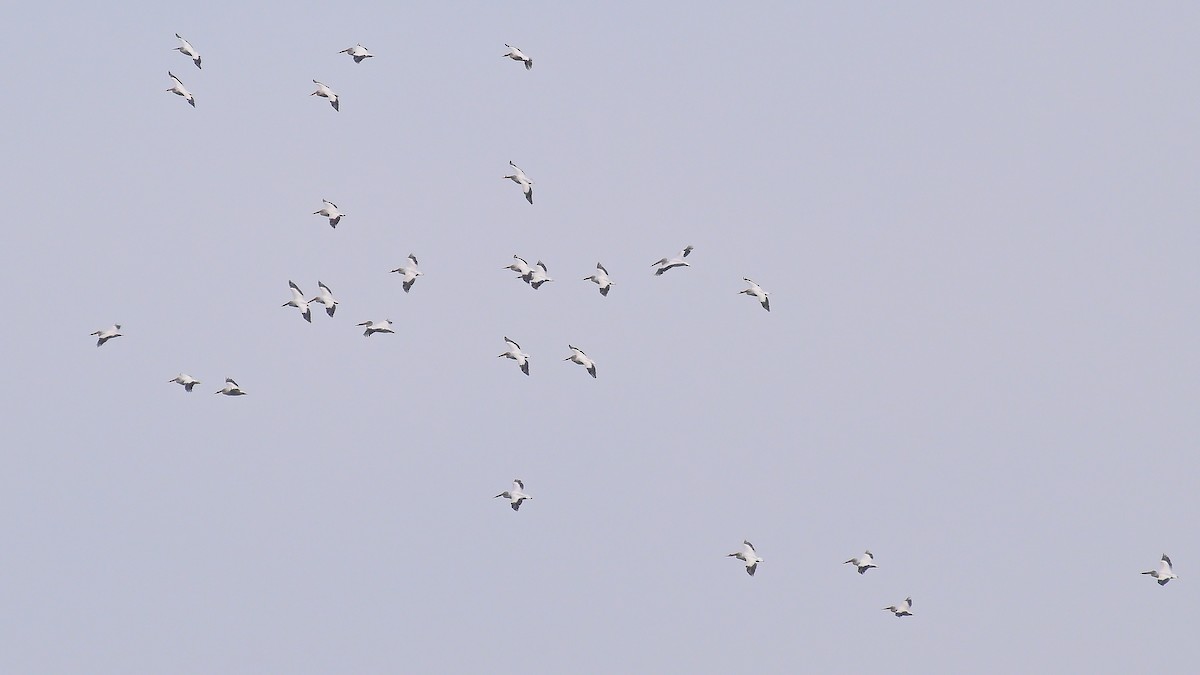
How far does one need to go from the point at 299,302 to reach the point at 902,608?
118ft

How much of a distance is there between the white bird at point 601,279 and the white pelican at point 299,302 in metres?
14.0

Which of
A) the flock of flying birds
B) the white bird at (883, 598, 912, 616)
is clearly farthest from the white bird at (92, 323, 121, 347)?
the white bird at (883, 598, 912, 616)

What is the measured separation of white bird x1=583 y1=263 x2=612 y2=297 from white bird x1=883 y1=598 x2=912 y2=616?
77.8 ft

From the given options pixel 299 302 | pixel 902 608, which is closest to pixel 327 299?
pixel 299 302

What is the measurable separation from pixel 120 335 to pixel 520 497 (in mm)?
21601

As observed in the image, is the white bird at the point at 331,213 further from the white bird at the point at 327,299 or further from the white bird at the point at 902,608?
the white bird at the point at 902,608

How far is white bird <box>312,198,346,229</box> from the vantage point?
135 metres

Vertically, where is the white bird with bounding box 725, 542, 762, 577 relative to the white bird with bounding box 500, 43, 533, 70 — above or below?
below

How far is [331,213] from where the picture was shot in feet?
446

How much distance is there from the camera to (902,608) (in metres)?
144

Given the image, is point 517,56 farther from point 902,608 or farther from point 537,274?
point 902,608

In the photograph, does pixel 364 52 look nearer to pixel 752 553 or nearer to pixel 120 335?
pixel 120 335

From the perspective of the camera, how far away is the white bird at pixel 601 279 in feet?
444

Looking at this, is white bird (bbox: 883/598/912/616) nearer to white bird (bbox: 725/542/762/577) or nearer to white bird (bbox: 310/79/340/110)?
white bird (bbox: 725/542/762/577)
